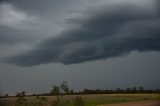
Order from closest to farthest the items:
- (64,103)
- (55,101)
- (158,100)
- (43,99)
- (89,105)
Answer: (158,100) → (55,101) → (64,103) → (43,99) → (89,105)

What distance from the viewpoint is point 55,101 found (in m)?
51.4

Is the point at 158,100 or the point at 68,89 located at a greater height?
the point at 68,89

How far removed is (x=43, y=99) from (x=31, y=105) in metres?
6.28

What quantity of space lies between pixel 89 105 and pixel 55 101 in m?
47.0

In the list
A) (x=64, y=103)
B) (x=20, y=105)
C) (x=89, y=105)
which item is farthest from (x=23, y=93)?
(x=89, y=105)

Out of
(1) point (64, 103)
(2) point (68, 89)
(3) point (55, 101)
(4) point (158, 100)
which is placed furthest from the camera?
(1) point (64, 103)

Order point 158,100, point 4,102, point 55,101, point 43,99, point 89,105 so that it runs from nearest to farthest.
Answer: point 158,100 < point 4,102 < point 55,101 < point 43,99 < point 89,105

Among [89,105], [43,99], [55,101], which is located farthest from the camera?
[89,105]

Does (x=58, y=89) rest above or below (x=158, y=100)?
above

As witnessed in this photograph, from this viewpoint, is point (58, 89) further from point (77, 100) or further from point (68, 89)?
point (77, 100)

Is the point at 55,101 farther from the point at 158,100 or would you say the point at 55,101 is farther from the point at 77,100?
the point at 158,100

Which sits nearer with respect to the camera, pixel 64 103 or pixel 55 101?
pixel 55 101

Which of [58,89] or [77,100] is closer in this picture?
[58,89]

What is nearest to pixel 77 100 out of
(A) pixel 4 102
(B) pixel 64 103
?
(B) pixel 64 103
